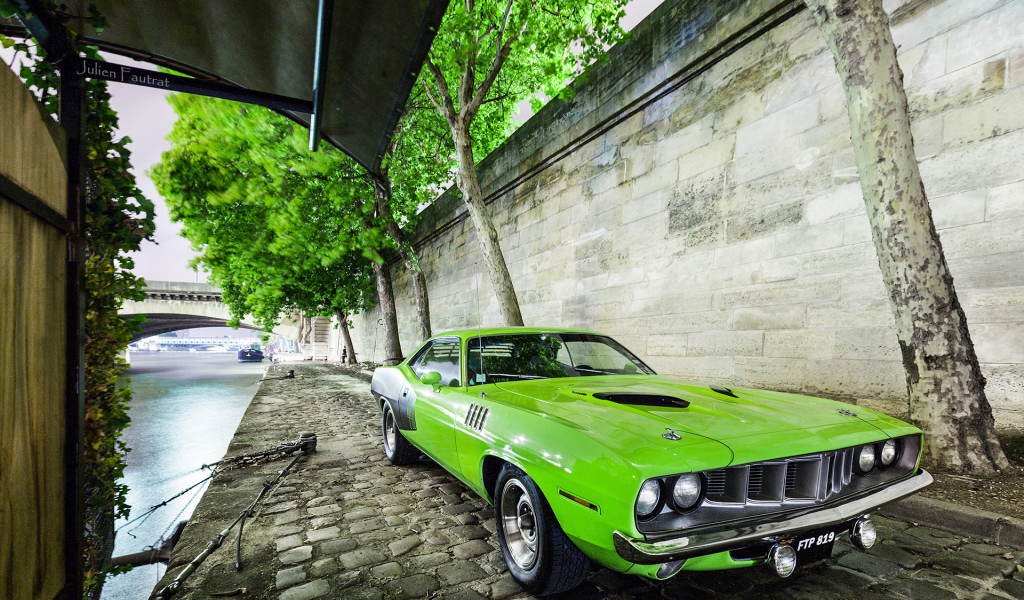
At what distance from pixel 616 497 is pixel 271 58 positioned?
3601 millimetres

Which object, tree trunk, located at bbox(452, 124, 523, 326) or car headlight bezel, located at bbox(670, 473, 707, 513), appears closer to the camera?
car headlight bezel, located at bbox(670, 473, 707, 513)

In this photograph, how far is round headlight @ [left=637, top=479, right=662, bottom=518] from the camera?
69.5 inches

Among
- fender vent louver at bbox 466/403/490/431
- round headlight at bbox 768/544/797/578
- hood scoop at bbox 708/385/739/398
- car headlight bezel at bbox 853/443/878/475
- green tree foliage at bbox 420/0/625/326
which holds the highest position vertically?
green tree foliage at bbox 420/0/625/326

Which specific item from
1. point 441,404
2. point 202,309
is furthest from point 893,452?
point 202,309

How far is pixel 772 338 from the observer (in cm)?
523

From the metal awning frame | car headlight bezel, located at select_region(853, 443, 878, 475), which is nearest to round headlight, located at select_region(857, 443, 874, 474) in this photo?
car headlight bezel, located at select_region(853, 443, 878, 475)

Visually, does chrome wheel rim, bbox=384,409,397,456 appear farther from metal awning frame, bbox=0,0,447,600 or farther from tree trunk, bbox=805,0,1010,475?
tree trunk, bbox=805,0,1010,475

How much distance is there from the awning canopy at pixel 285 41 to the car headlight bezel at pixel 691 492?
2.87 metres

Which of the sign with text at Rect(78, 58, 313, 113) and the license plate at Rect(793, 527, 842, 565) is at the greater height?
the sign with text at Rect(78, 58, 313, 113)

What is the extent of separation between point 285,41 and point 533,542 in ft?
11.6

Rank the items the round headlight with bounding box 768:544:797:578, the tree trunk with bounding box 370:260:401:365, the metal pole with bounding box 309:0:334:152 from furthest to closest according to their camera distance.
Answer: the tree trunk with bounding box 370:260:401:365 → the metal pole with bounding box 309:0:334:152 → the round headlight with bounding box 768:544:797:578

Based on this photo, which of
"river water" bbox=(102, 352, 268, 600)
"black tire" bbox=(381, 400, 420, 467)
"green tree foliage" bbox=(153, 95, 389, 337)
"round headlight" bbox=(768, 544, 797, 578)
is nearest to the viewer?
"round headlight" bbox=(768, 544, 797, 578)

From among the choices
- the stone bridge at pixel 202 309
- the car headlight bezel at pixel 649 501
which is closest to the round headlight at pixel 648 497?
the car headlight bezel at pixel 649 501

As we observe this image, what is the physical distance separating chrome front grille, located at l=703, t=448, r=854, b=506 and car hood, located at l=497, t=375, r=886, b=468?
3.0 inches
